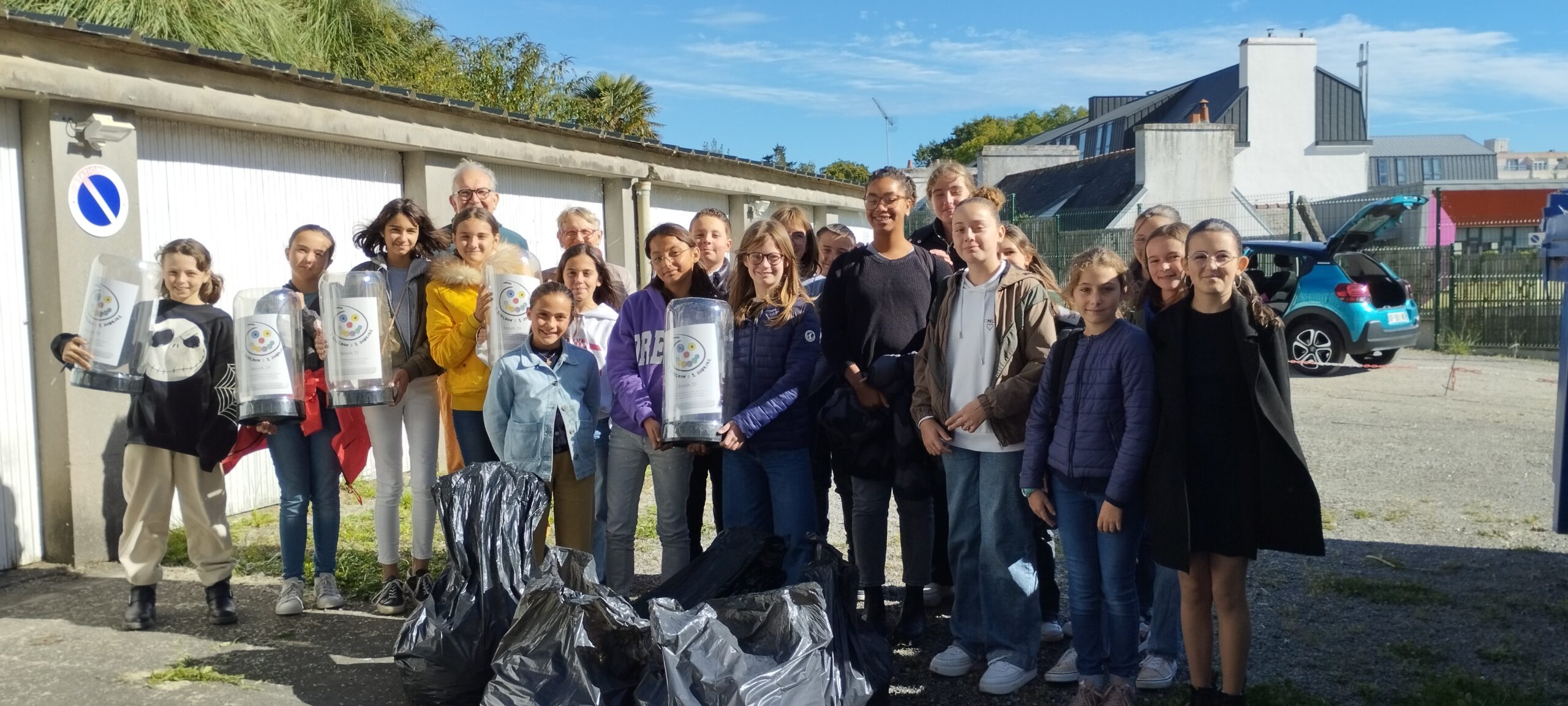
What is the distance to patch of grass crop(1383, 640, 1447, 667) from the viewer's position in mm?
4473

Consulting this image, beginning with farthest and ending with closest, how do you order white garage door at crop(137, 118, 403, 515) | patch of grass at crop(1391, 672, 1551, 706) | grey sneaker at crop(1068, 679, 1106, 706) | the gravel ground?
white garage door at crop(137, 118, 403, 515) < the gravel ground < patch of grass at crop(1391, 672, 1551, 706) < grey sneaker at crop(1068, 679, 1106, 706)

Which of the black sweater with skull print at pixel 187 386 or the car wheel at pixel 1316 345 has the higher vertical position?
the black sweater with skull print at pixel 187 386

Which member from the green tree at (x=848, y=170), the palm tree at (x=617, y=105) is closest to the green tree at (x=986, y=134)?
the green tree at (x=848, y=170)

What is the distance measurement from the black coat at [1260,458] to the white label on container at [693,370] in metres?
1.59

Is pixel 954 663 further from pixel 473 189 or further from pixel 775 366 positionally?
pixel 473 189

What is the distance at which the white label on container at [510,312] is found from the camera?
484 centimetres

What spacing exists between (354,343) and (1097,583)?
312 centimetres

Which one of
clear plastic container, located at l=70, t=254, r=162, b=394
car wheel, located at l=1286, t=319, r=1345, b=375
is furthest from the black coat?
car wheel, located at l=1286, t=319, r=1345, b=375

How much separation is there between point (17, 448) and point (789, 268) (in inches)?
175

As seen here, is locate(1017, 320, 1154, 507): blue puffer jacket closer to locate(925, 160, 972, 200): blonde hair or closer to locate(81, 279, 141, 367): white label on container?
locate(925, 160, 972, 200): blonde hair

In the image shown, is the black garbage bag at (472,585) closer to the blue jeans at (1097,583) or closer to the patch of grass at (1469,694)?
the blue jeans at (1097,583)

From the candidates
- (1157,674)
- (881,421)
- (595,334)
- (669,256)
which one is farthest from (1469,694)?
(595,334)

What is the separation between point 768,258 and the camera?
4.51 m

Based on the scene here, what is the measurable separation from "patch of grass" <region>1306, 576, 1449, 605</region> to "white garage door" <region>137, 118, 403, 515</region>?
5.50 m
